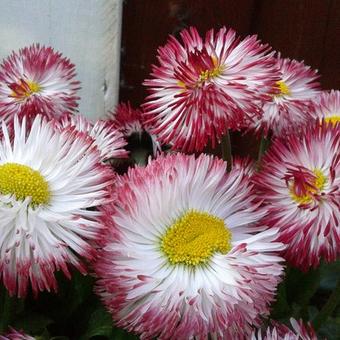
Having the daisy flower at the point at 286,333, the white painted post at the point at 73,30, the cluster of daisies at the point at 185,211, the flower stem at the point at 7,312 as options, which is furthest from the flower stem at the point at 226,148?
the white painted post at the point at 73,30

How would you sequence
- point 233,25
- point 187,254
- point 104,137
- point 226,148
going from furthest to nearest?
point 233,25, point 104,137, point 226,148, point 187,254

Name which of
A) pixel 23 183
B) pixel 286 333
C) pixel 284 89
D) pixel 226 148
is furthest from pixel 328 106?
pixel 23 183

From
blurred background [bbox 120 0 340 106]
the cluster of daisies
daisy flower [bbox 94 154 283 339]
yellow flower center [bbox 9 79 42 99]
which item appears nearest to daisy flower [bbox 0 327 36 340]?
the cluster of daisies

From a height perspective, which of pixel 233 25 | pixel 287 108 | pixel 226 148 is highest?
pixel 233 25

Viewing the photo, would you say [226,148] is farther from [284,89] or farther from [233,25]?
[233,25]

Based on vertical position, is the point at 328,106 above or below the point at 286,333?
above

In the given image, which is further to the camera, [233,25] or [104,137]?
[233,25]

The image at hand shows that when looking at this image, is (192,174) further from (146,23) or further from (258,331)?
(146,23)
